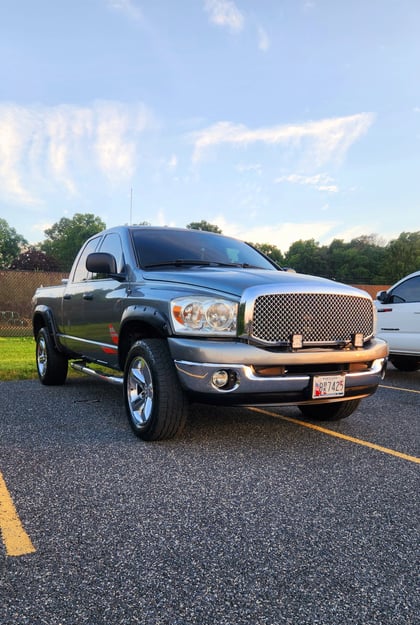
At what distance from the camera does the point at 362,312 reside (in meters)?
4.50

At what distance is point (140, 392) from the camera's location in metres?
4.53

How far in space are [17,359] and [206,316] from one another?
7.54 metres

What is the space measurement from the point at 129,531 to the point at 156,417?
4.71ft

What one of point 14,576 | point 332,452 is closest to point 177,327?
point 332,452

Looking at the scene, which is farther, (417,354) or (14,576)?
(417,354)

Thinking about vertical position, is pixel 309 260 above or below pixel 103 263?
above

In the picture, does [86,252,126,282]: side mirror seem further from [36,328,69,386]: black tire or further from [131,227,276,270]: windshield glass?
[36,328,69,386]: black tire

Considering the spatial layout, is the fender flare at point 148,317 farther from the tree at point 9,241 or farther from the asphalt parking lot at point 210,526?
the tree at point 9,241

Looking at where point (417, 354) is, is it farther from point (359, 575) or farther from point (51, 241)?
point (51, 241)

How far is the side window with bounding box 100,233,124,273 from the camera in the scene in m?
5.28

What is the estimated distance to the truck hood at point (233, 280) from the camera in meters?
4.05

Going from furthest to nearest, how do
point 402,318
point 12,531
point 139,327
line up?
point 402,318 < point 139,327 < point 12,531

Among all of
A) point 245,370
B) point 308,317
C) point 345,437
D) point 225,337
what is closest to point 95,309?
point 225,337

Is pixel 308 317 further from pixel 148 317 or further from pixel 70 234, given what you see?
pixel 70 234
